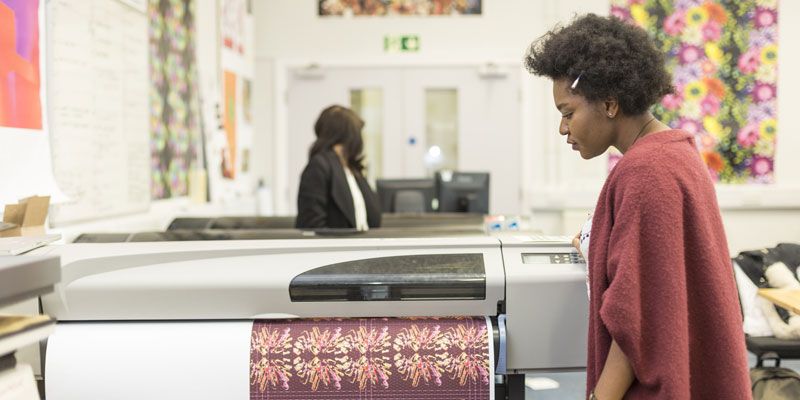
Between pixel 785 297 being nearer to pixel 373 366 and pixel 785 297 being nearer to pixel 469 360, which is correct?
pixel 469 360

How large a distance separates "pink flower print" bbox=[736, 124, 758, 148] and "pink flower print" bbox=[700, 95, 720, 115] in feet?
0.84

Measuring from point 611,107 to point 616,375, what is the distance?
424mm

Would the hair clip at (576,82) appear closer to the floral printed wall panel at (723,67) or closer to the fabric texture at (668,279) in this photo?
the fabric texture at (668,279)

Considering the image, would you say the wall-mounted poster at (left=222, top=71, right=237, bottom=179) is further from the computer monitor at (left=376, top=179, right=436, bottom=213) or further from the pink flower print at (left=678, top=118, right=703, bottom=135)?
the pink flower print at (left=678, top=118, right=703, bottom=135)

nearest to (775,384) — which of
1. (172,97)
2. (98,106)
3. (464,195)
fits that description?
(464,195)

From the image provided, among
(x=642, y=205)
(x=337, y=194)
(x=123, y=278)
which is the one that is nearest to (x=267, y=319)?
(x=123, y=278)

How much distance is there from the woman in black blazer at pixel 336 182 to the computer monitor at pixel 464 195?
95cm

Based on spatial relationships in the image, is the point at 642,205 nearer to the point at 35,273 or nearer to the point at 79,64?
the point at 35,273

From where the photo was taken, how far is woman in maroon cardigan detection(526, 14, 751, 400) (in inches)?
41.1

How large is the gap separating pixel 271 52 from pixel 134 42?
2.66m

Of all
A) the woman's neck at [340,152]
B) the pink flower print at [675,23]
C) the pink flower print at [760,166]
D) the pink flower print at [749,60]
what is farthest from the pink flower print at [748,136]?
the woman's neck at [340,152]

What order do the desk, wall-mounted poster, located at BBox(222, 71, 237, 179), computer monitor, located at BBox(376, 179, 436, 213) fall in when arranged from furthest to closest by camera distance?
1. wall-mounted poster, located at BBox(222, 71, 237, 179)
2. computer monitor, located at BBox(376, 179, 436, 213)
3. the desk

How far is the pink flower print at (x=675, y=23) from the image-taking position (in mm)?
5516

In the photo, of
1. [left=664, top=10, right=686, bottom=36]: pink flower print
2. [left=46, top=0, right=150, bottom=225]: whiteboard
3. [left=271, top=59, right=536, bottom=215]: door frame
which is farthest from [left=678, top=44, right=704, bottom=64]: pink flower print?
[left=46, top=0, right=150, bottom=225]: whiteboard
